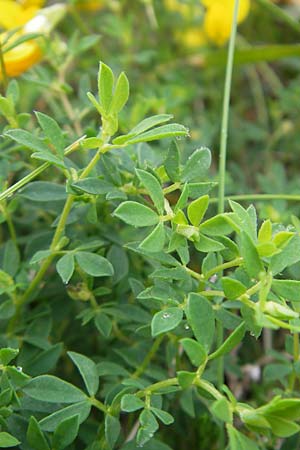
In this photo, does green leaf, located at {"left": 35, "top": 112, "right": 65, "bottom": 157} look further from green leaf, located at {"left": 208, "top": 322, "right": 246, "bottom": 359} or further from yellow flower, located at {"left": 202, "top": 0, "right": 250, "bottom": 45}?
yellow flower, located at {"left": 202, "top": 0, "right": 250, "bottom": 45}

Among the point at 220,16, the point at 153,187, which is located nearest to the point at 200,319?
the point at 153,187

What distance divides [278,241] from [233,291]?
0.24 feet

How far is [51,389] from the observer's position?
2.43 feet

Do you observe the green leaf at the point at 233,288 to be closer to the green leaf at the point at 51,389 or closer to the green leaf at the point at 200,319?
the green leaf at the point at 200,319

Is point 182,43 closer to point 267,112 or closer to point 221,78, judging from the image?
point 221,78

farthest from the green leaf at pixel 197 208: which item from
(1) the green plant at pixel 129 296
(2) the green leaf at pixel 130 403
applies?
(2) the green leaf at pixel 130 403

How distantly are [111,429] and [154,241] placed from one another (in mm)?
233

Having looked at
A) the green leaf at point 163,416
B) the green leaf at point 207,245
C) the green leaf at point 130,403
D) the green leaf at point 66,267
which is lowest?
the green leaf at point 163,416

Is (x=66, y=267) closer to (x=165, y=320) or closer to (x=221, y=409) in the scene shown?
(x=165, y=320)

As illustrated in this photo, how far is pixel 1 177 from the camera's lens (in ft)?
2.78

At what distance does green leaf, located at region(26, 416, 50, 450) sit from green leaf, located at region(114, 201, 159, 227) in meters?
0.25

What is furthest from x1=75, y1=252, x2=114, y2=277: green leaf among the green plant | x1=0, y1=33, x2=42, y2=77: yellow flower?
x1=0, y1=33, x2=42, y2=77: yellow flower

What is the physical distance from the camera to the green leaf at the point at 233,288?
65 centimetres

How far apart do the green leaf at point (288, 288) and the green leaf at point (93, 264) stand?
211 mm
